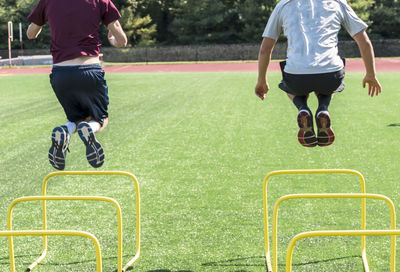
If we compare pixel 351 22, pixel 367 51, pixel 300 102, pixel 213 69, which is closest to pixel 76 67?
pixel 300 102

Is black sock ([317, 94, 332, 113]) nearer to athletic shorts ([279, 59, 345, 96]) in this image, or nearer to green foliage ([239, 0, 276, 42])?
athletic shorts ([279, 59, 345, 96])

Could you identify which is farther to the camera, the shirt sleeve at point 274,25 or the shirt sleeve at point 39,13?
the shirt sleeve at point 39,13

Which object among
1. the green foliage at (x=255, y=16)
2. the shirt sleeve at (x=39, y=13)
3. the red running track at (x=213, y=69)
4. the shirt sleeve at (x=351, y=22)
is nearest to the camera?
the shirt sleeve at (x=351, y=22)

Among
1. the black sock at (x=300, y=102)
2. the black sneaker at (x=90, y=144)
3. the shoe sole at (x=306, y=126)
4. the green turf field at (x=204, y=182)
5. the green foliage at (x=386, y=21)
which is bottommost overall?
the green foliage at (x=386, y=21)

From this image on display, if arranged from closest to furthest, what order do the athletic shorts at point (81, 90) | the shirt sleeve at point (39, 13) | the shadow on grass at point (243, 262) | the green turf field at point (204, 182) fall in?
1. the athletic shorts at point (81, 90)
2. the shirt sleeve at point (39, 13)
3. the shadow on grass at point (243, 262)
4. the green turf field at point (204, 182)

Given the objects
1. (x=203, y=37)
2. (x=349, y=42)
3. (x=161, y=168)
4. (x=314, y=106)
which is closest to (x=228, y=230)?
(x=161, y=168)

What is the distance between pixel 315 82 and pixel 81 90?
1.88 metres

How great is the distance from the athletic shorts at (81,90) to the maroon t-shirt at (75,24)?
12 cm

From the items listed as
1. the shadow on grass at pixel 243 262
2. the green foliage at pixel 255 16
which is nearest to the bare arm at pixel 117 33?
the shadow on grass at pixel 243 262

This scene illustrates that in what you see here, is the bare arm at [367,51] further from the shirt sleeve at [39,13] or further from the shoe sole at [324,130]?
the shirt sleeve at [39,13]

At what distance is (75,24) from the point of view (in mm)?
4961

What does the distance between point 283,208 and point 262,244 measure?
1473 millimetres

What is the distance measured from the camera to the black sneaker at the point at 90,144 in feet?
16.7

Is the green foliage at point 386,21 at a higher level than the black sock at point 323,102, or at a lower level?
lower
